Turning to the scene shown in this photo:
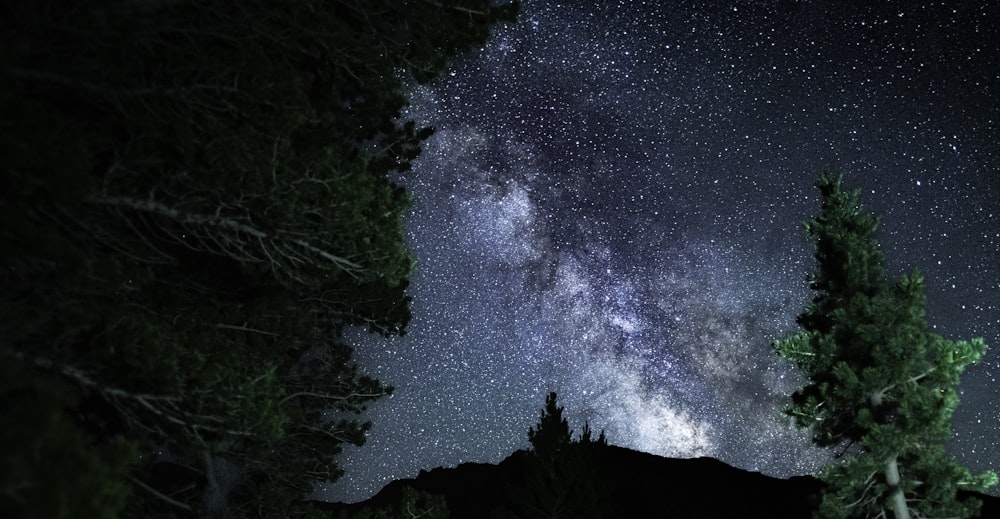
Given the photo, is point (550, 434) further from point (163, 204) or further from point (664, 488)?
point (664, 488)

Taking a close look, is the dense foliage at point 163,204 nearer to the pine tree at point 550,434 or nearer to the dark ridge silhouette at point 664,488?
the pine tree at point 550,434

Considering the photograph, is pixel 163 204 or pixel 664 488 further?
pixel 664 488

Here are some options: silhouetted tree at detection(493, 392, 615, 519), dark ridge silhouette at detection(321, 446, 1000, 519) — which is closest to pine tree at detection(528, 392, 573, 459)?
silhouetted tree at detection(493, 392, 615, 519)

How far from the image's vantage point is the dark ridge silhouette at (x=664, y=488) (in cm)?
4550

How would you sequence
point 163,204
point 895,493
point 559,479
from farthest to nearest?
point 559,479 → point 895,493 → point 163,204

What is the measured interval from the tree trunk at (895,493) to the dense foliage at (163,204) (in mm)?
9015

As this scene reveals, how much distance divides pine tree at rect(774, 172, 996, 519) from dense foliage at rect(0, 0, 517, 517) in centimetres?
778

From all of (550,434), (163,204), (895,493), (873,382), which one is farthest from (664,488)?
(163,204)

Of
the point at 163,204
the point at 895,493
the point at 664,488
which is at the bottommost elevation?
the point at 895,493

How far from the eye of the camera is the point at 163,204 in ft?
17.0

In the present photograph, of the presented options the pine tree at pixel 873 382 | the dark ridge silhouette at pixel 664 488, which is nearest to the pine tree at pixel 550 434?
the pine tree at pixel 873 382

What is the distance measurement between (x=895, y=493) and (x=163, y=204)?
36.8ft

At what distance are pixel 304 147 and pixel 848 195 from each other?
9.85 m

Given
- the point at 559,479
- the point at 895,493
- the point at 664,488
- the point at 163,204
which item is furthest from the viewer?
the point at 664,488
